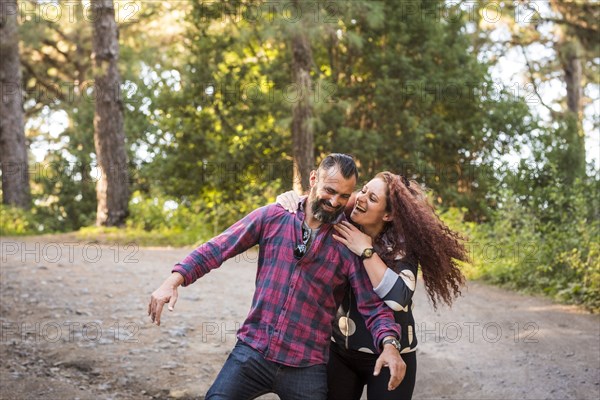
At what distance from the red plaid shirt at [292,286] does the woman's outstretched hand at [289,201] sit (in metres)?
0.05

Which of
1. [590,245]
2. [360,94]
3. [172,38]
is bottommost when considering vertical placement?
[590,245]

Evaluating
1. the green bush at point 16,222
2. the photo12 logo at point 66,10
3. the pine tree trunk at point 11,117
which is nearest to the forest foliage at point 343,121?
the green bush at point 16,222

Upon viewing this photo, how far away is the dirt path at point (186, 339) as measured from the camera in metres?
6.46

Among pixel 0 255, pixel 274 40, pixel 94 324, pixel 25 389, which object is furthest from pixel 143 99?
pixel 25 389

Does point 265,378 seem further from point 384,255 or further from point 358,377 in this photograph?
point 384,255

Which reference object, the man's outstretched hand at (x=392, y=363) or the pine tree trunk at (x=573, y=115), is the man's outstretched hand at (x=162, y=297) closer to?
the man's outstretched hand at (x=392, y=363)

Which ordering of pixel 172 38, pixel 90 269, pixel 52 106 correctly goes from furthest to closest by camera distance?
pixel 52 106
pixel 172 38
pixel 90 269

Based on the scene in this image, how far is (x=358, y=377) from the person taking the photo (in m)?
3.83

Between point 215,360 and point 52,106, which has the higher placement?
point 52,106

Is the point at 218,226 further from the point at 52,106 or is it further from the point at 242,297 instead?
the point at 52,106

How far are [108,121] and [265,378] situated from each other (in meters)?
13.9

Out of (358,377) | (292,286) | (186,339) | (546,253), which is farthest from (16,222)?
(292,286)

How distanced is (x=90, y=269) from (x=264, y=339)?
8.19 metres

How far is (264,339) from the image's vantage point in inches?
138
